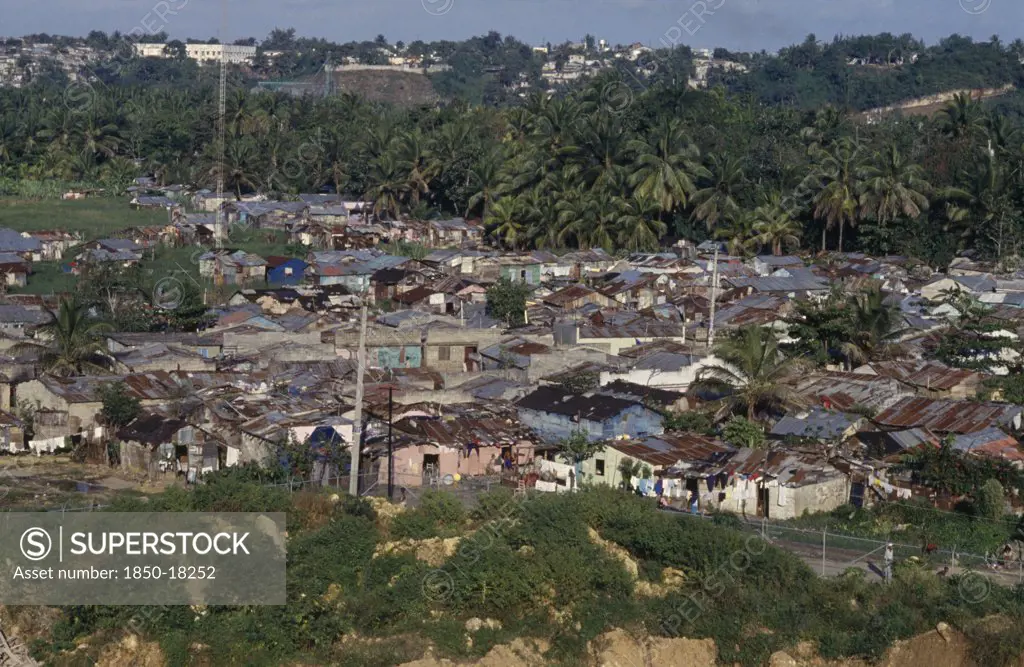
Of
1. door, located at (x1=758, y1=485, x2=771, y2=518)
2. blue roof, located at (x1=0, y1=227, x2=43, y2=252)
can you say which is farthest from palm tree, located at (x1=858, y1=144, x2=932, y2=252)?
door, located at (x1=758, y1=485, x2=771, y2=518)

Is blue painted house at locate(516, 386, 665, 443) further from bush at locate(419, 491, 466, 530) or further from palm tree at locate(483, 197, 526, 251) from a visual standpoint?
palm tree at locate(483, 197, 526, 251)

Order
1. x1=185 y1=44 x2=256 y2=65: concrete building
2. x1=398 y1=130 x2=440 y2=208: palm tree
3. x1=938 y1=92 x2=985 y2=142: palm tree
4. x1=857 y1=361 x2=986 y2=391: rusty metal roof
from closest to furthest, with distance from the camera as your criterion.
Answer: x1=857 y1=361 x2=986 y2=391: rusty metal roof → x1=938 y1=92 x2=985 y2=142: palm tree → x1=398 y1=130 x2=440 y2=208: palm tree → x1=185 y1=44 x2=256 y2=65: concrete building

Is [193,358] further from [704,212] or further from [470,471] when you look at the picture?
[704,212]

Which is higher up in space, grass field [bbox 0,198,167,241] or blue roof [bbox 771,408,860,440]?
grass field [bbox 0,198,167,241]

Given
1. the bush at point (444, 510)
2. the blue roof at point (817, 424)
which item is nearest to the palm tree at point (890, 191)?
the blue roof at point (817, 424)

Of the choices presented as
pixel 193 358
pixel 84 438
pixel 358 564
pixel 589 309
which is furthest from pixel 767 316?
pixel 358 564

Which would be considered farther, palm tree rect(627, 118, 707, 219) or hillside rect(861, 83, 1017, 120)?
hillside rect(861, 83, 1017, 120)

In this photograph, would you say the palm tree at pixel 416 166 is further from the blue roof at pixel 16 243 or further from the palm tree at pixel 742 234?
the blue roof at pixel 16 243
